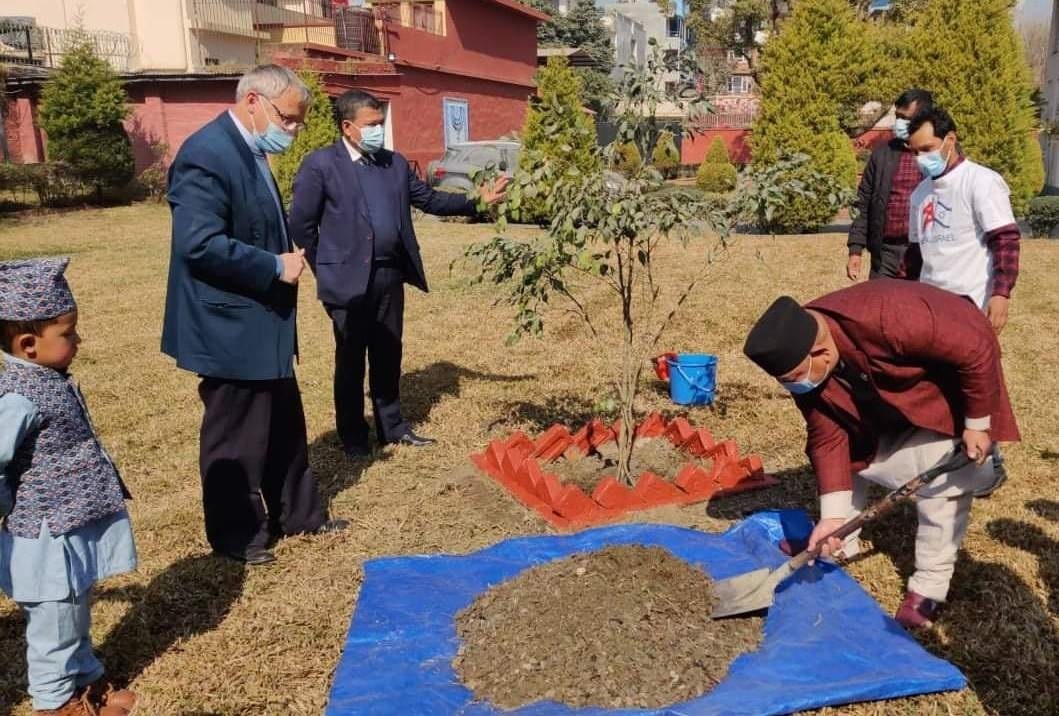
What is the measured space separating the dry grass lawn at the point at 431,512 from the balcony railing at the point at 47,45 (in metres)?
14.8

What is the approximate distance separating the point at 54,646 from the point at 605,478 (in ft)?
7.64

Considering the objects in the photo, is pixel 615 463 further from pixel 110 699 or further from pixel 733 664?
pixel 110 699

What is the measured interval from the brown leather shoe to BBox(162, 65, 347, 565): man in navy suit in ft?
2.87

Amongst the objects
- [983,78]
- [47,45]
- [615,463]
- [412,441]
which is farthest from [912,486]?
[47,45]

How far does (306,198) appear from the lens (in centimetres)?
444

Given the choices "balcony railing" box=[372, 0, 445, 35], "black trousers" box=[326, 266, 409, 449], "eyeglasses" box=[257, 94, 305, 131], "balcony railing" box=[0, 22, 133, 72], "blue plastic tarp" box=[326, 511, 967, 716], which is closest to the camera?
"blue plastic tarp" box=[326, 511, 967, 716]

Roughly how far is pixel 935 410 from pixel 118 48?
2235 centimetres

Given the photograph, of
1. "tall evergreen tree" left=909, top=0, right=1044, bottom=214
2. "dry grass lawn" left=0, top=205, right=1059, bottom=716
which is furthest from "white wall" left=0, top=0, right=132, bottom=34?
"tall evergreen tree" left=909, top=0, right=1044, bottom=214

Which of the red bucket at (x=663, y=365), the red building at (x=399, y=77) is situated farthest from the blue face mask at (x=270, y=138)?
the red building at (x=399, y=77)

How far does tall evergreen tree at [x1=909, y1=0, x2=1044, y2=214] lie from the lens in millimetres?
12867

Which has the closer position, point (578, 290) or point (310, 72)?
point (578, 290)

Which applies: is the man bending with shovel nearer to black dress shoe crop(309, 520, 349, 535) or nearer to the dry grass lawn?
the dry grass lawn

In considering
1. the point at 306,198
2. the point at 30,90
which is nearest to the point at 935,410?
the point at 306,198

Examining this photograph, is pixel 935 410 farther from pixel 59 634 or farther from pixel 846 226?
pixel 846 226
